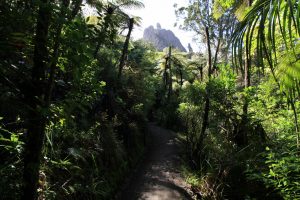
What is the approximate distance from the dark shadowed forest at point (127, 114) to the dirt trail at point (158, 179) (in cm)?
5

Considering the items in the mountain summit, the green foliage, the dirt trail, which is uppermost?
the mountain summit

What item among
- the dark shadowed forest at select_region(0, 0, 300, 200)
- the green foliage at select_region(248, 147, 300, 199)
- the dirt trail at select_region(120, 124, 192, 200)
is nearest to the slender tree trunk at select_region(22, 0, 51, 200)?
the dark shadowed forest at select_region(0, 0, 300, 200)

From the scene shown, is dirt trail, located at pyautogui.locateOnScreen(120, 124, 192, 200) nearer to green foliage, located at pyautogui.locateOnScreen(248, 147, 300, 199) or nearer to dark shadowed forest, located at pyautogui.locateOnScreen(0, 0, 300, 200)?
dark shadowed forest, located at pyautogui.locateOnScreen(0, 0, 300, 200)

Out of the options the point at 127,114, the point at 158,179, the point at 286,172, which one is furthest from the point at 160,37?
the point at 286,172

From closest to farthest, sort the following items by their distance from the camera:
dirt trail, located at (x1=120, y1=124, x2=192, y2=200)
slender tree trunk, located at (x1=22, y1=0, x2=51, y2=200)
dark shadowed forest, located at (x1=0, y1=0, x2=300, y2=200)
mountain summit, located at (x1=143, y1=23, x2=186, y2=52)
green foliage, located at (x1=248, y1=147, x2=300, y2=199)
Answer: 1. dark shadowed forest, located at (x1=0, y1=0, x2=300, y2=200)
2. slender tree trunk, located at (x1=22, y1=0, x2=51, y2=200)
3. green foliage, located at (x1=248, y1=147, x2=300, y2=199)
4. dirt trail, located at (x1=120, y1=124, x2=192, y2=200)
5. mountain summit, located at (x1=143, y1=23, x2=186, y2=52)

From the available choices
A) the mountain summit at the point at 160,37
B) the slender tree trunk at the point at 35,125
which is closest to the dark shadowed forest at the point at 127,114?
the slender tree trunk at the point at 35,125

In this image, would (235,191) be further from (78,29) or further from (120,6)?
(120,6)

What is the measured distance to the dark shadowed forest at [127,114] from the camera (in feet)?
6.29

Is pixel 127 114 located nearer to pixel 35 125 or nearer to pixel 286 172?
pixel 286 172

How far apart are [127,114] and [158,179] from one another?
570 centimetres

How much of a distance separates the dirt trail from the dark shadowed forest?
0.05 metres

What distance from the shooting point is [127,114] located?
1571 cm

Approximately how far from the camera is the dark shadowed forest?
1916 mm

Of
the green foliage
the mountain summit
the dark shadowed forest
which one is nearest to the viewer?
the dark shadowed forest
